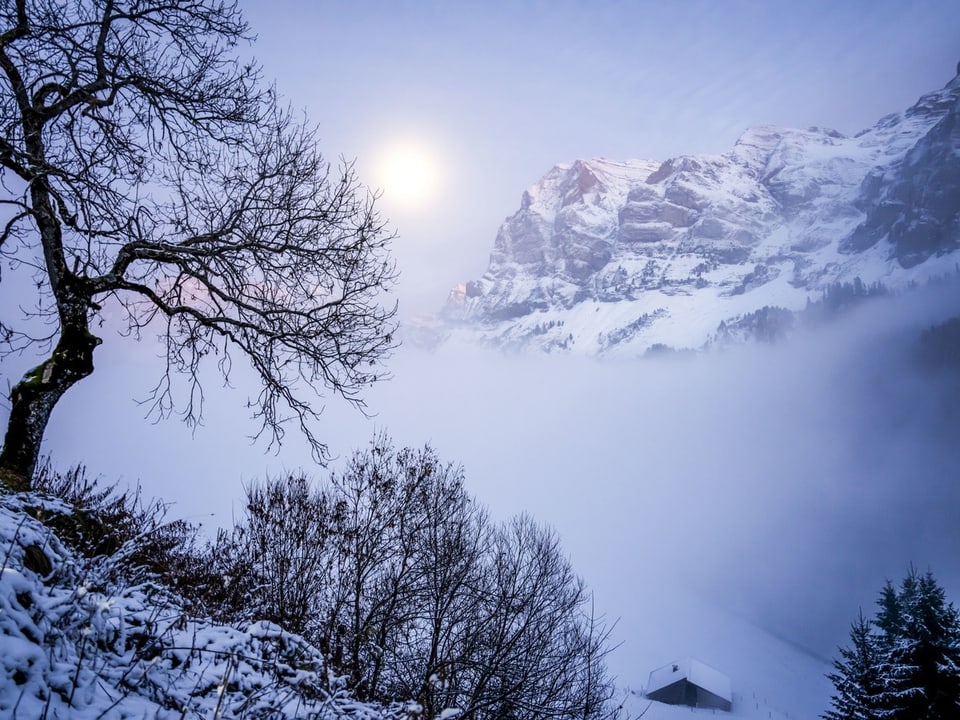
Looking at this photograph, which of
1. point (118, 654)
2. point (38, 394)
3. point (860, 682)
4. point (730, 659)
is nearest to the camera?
point (118, 654)

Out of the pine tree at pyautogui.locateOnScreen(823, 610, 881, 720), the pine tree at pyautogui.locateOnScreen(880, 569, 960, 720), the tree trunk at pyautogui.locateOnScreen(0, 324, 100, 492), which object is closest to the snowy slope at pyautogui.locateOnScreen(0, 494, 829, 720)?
the tree trunk at pyautogui.locateOnScreen(0, 324, 100, 492)

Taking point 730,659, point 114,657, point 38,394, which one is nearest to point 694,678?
point 730,659

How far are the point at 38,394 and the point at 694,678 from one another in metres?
79.1

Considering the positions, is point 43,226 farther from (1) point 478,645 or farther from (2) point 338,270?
(1) point 478,645

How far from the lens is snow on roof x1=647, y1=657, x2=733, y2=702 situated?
65.4 meters

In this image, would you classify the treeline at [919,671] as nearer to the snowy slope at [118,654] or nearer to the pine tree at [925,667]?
the pine tree at [925,667]

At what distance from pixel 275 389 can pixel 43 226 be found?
3.40 metres

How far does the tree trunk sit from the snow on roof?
77.6 m

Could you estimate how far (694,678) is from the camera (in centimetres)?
6594

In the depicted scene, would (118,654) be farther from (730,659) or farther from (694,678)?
(730,659)

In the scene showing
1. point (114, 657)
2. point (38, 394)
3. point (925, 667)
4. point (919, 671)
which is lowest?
point (114, 657)

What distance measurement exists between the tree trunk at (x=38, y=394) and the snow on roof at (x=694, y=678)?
7762cm

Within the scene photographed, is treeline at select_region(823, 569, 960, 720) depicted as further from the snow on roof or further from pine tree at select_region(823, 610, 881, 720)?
the snow on roof

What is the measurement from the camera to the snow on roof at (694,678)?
65.4m
